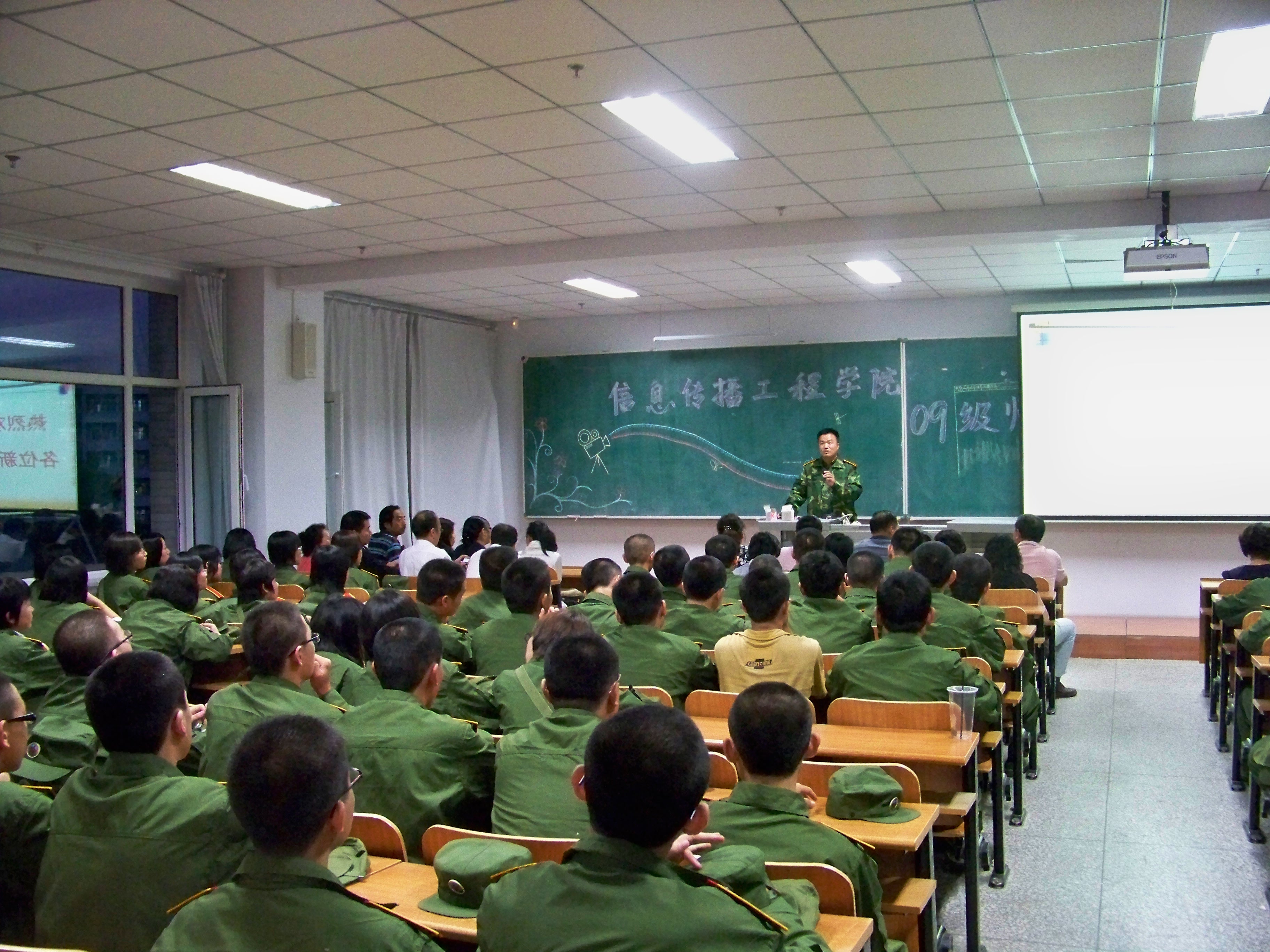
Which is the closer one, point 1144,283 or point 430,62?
point 430,62

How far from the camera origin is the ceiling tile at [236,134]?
481 centimetres

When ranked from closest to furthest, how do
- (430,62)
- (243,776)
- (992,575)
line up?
1. (243,776)
2. (430,62)
3. (992,575)

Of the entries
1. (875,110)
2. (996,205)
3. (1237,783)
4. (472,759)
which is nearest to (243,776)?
(472,759)

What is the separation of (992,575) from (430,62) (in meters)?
3.77

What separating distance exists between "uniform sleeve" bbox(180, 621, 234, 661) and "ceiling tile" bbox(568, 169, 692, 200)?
301cm

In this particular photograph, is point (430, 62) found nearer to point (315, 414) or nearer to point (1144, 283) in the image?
point (315, 414)

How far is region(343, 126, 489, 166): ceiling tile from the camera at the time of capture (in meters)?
5.03

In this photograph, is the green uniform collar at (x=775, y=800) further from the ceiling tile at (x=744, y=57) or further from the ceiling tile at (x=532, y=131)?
the ceiling tile at (x=532, y=131)

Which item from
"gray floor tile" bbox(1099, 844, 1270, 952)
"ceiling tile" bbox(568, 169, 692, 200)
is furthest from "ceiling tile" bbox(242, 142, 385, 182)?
"gray floor tile" bbox(1099, 844, 1270, 952)

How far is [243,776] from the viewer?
1.61 metres

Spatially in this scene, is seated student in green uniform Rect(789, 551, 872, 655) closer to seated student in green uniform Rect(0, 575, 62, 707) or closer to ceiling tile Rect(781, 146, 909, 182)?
ceiling tile Rect(781, 146, 909, 182)

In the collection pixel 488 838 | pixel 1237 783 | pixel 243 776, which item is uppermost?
pixel 243 776

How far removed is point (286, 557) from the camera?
618 cm

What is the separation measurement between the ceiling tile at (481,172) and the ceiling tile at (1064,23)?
8.10 feet
